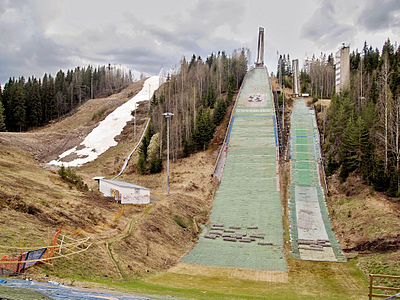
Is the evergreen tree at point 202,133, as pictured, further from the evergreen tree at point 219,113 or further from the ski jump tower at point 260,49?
the ski jump tower at point 260,49

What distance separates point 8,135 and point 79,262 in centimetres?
3732

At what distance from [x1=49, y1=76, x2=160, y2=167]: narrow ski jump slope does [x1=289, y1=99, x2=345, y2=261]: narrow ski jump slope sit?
2540 centimetres

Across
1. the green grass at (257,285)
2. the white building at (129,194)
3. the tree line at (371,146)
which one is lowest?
the green grass at (257,285)

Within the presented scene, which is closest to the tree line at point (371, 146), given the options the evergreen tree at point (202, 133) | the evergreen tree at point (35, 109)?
the evergreen tree at point (202, 133)

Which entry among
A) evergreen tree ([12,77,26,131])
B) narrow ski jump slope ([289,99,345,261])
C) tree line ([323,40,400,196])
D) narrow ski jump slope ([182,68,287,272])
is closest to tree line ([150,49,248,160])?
narrow ski jump slope ([182,68,287,272])

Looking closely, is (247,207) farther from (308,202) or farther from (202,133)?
(202,133)

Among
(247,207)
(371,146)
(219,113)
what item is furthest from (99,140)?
(371,146)

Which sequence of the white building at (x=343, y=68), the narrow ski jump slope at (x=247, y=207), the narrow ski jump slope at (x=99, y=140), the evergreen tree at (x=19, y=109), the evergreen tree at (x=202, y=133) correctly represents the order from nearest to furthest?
the narrow ski jump slope at (x=247, y=207) → the evergreen tree at (x=202, y=133) → the narrow ski jump slope at (x=99, y=140) → the white building at (x=343, y=68) → the evergreen tree at (x=19, y=109)

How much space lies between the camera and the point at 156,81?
317ft

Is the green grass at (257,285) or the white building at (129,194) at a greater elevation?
the white building at (129,194)

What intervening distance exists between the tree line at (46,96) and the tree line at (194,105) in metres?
26.5

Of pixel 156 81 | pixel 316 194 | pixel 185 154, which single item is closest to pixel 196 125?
pixel 185 154

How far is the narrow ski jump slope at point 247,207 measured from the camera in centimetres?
1912

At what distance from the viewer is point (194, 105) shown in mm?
47594
